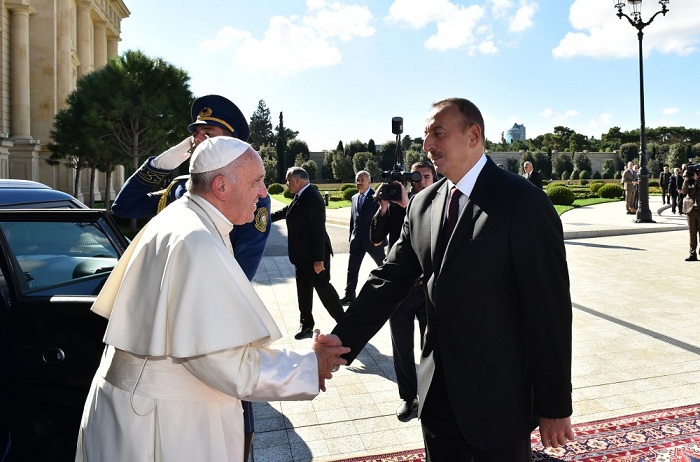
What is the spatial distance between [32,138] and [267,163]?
32570 mm

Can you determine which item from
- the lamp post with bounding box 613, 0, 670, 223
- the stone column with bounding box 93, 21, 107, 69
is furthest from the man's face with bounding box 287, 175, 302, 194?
the stone column with bounding box 93, 21, 107, 69

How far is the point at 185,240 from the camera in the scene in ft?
6.31

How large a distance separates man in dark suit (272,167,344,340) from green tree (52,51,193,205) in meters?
17.4

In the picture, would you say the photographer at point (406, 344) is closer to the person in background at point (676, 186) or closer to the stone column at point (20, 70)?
the person in background at point (676, 186)

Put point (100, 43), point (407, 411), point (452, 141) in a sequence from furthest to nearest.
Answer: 1. point (100, 43)
2. point (407, 411)
3. point (452, 141)

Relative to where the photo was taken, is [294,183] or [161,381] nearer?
[161,381]

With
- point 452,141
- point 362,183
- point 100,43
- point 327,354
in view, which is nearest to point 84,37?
point 100,43

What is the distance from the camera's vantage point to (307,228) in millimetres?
7238

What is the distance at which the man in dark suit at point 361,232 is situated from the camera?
835 cm

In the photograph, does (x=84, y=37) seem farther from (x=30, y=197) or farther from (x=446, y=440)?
(x=446, y=440)

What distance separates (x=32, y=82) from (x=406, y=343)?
34636 millimetres

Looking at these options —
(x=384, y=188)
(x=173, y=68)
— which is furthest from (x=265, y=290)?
(x=173, y=68)

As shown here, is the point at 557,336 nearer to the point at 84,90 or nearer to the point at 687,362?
the point at 687,362

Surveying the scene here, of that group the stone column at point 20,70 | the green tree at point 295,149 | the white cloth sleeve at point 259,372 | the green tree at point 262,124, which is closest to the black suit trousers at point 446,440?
the white cloth sleeve at point 259,372
